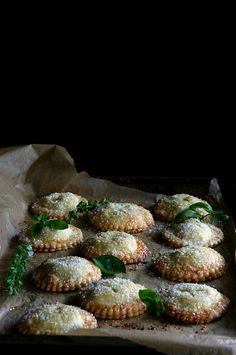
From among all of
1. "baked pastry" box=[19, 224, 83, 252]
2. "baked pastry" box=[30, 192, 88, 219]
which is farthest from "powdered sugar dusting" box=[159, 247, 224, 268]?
"baked pastry" box=[30, 192, 88, 219]

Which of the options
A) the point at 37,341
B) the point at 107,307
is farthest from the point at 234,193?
the point at 37,341

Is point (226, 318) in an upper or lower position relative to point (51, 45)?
lower

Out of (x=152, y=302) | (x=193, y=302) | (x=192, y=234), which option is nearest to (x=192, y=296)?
(x=193, y=302)

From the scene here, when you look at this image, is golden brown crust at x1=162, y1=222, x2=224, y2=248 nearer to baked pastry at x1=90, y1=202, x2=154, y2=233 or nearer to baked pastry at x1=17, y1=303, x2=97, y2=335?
baked pastry at x1=90, y1=202, x2=154, y2=233

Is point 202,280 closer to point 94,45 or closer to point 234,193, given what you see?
point 234,193

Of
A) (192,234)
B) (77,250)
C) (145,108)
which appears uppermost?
(145,108)

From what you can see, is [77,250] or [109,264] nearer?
[109,264]

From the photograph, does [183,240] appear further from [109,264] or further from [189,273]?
[109,264]
